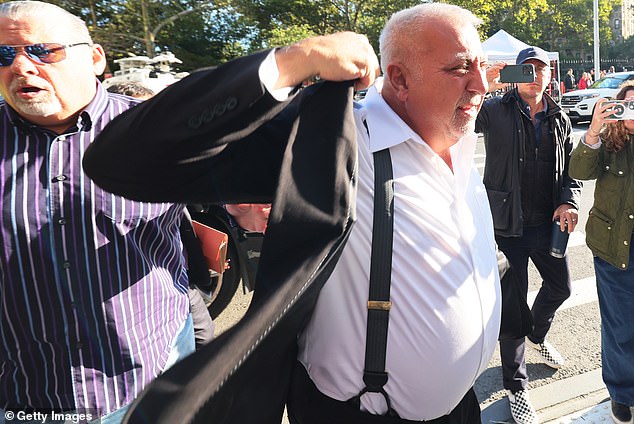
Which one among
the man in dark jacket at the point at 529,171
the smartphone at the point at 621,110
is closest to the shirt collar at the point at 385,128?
the smartphone at the point at 621,110

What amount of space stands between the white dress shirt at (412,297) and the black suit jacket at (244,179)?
0.19 metres

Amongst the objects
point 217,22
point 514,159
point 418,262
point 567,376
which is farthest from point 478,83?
point 217,22

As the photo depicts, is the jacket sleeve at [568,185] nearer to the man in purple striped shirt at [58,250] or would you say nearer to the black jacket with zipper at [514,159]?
the black jacket with zipper at [514,159]

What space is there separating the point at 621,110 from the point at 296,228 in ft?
7.78

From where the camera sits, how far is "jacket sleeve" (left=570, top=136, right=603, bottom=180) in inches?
112

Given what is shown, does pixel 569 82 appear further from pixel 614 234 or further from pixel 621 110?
pixel 614 234

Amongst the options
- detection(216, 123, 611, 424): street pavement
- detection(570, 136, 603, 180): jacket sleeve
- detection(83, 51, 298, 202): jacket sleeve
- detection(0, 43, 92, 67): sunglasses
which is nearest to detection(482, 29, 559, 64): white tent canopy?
detection(216, 123, 611, 424): street pavement

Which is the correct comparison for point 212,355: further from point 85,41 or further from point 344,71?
point 85,41

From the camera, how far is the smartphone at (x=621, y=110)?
105 inches

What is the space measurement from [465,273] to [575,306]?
3.59 meters

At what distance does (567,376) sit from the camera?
3.52 metres

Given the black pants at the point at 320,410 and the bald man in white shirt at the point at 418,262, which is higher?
the bald man in white shirt at the point at 418,262

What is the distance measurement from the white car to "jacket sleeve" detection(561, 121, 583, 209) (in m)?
14.4

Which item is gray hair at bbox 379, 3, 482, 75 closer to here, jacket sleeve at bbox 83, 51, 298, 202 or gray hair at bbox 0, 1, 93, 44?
jacket sleeve at bbox 83, 51, 298, 202
